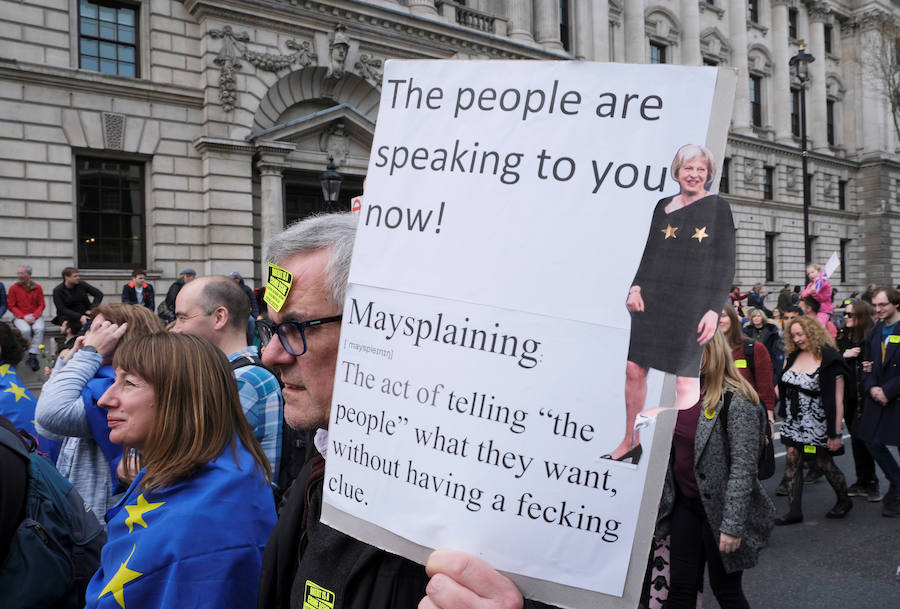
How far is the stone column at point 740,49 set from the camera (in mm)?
31109

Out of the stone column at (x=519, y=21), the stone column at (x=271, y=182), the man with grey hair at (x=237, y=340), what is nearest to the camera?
the man with grey hair at (x=237, y=340)

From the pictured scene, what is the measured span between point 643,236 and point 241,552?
1.52m

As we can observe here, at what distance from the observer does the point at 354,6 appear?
17.6m

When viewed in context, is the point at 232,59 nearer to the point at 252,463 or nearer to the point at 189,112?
the point at 189,112

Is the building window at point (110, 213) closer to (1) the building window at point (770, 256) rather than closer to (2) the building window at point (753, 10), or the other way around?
(1) the building window at point (770, 256)

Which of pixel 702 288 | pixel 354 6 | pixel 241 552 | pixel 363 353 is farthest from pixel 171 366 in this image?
pixel 354 6

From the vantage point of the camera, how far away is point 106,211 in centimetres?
1552

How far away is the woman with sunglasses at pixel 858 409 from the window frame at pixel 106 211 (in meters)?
14.6

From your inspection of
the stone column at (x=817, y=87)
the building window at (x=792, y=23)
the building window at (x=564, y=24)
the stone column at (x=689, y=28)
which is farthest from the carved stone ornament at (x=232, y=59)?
the stone column at (x=817, y=87)

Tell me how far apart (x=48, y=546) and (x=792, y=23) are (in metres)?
41.3

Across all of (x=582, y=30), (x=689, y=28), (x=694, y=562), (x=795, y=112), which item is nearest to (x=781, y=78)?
(x=795, y=112)

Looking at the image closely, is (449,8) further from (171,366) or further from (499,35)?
(171,366)

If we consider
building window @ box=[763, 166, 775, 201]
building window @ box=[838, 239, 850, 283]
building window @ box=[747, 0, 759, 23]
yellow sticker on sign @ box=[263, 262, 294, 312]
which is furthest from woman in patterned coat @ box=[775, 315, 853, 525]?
building window @ box=[838, 239, 850, 283]

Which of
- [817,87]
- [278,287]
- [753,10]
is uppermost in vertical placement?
[753,10]
